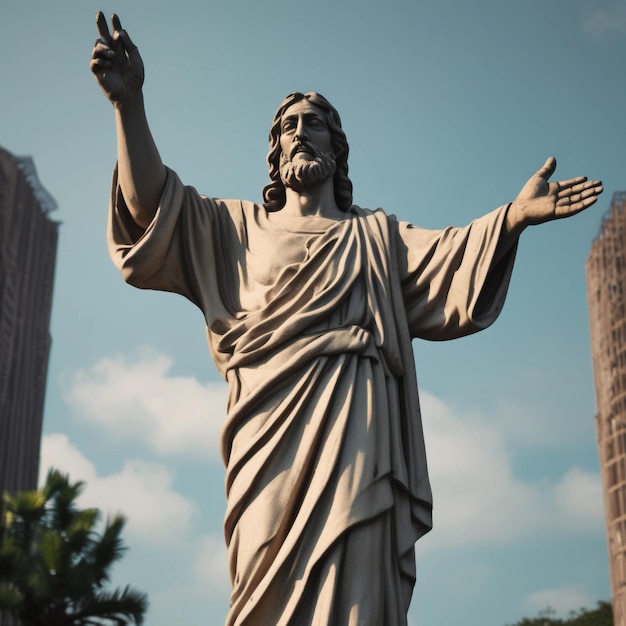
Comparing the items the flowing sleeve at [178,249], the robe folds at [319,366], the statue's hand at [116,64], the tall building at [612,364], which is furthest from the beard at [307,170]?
the tall building at [612,364]

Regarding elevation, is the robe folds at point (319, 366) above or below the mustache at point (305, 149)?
below

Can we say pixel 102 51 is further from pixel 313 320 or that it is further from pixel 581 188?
pixel 581 188

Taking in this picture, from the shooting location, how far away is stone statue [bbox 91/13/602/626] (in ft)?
18.1

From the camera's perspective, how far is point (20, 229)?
65375mm

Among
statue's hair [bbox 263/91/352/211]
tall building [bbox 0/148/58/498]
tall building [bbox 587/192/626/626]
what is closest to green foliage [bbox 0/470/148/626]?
statue's hair [bbox 263/91/352/211]

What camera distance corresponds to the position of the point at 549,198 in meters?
6.12

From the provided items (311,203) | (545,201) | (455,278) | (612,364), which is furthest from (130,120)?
(612,364)

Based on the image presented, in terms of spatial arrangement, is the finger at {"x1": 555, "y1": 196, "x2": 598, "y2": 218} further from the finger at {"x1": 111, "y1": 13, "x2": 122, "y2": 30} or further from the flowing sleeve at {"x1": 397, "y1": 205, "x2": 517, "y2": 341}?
the finger at {"x1": 111, "y1": 13, "x2": 122, "y2": 30}

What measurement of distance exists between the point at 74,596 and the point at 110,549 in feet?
6.09

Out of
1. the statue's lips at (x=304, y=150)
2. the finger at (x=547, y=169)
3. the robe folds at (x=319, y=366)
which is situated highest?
the statue's lips at (x=304, y=150)

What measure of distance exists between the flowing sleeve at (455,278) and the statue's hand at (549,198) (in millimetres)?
144

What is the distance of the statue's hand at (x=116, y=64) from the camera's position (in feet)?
19.9

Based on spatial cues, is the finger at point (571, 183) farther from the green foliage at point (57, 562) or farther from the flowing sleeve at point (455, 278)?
the green foliage at point (57, 562)

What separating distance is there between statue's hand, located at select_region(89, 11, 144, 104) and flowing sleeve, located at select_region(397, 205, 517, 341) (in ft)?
6.19
